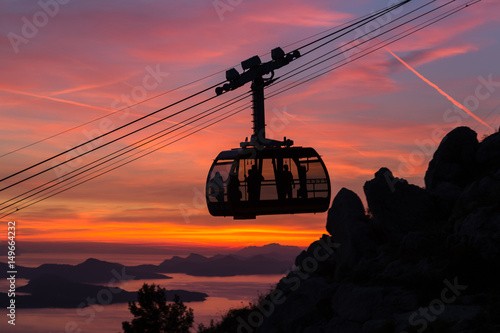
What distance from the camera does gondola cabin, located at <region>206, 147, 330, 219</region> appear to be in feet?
87.7

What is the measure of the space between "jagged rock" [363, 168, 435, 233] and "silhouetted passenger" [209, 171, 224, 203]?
954cm

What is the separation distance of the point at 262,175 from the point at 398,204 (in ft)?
30.6

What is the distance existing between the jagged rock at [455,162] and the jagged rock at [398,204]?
6.16 ft

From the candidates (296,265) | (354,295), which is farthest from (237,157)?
(296,265)

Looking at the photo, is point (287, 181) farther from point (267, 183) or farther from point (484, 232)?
point (484, 232)

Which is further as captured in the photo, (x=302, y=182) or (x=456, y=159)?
(x=456, y=159)

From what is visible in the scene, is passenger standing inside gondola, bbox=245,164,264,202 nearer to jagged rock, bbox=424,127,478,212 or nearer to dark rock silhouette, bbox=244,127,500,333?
dark rock silhouette, bbox=244,127,500,333

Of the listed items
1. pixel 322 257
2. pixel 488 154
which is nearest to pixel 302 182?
pixel 322 257

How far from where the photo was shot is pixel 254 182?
2669 centimetres

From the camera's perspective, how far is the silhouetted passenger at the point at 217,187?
1078 inches

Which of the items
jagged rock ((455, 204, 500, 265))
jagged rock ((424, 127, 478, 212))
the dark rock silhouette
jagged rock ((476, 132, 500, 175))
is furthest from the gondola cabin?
jagged rock ((476, 132, 500, 175))

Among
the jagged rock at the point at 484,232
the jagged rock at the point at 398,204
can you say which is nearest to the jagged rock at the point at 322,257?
the jagged rock at the point at 398,204

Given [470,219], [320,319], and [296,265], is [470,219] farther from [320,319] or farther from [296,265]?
[296,265]

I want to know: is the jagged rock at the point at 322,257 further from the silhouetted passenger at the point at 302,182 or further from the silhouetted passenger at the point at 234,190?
the silhouetted passenger at the point at 234,190
